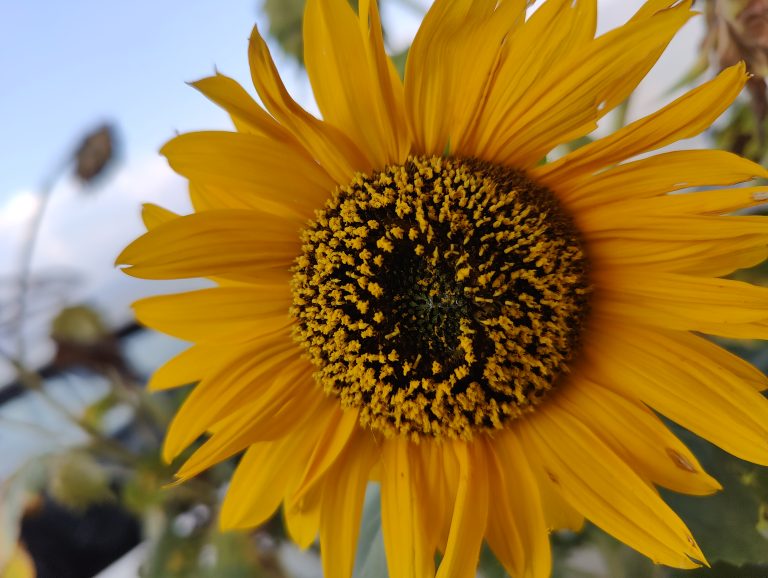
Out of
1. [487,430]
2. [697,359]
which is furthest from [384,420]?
[697,359]

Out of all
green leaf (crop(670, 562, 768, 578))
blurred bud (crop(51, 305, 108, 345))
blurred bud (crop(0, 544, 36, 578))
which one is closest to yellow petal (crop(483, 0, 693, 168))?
green leaf (crop(670, 562, 768, 578))

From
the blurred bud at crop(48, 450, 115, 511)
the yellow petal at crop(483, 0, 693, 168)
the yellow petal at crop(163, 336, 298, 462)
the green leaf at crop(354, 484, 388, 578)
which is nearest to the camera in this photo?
the yellow petal at crop(483, 0, 693, 168)

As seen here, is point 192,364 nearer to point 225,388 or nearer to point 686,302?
point 225,388

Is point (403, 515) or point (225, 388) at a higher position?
point (225, 388)

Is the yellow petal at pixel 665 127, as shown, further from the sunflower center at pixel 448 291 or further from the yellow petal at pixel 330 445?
the yellow petal at pixel 330 445

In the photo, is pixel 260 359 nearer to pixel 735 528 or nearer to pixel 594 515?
pixel 594 515

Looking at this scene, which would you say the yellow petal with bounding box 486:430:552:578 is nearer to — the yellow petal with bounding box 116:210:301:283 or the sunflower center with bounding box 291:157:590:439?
the sunflower center with bounding box 291:157:590:439

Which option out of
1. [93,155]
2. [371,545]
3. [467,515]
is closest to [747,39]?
[467,515]

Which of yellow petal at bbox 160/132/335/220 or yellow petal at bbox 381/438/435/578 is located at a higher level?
yellow petal at bbox 160/132/335/220
